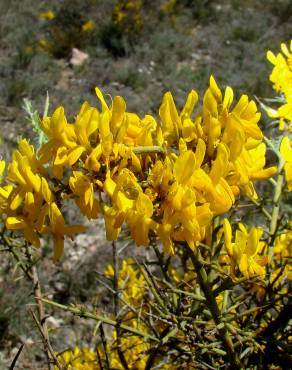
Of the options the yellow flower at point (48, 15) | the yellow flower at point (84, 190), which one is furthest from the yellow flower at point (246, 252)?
the yellow flower at point (48, 15)

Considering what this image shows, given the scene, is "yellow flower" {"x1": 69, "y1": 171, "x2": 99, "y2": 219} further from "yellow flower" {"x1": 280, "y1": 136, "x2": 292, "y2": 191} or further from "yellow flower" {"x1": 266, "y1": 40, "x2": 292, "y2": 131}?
"yellow flower" {"x1": 266, "y1": 40, "x2": 292, "y2": 131}

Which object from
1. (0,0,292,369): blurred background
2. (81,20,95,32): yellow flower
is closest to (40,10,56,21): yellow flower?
(0,0,292,369): blurred background

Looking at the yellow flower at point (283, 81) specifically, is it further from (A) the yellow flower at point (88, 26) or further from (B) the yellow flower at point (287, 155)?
(A) the yellow flower at point (88, 26)

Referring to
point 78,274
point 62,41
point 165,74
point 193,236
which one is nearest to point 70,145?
point 193,236

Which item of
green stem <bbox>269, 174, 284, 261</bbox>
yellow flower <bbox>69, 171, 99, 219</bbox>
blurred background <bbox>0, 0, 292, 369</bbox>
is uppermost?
yellow flower <bbox>69, 171, 99, 219</bbox>

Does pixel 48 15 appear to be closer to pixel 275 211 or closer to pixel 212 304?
pixel 275 211

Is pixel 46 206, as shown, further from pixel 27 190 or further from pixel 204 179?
pixel 204 179
